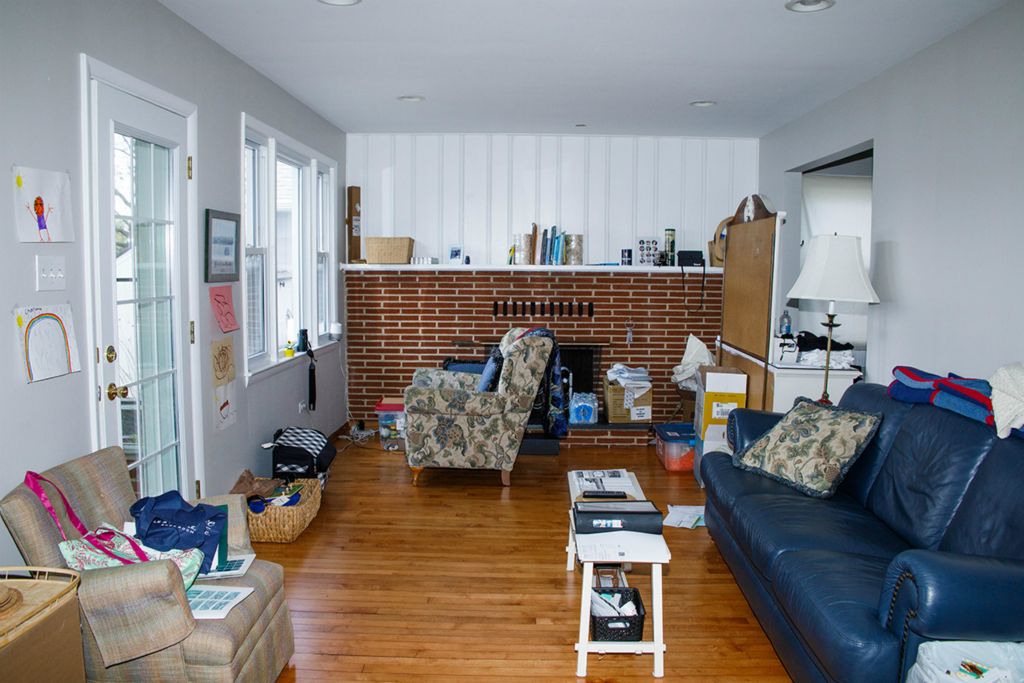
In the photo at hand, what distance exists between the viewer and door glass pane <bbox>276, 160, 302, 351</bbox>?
5.32 metres

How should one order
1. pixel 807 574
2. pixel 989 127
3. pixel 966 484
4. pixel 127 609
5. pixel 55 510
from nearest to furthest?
pixel 127 609 < pixel 55 510 < pixel 807 574 < pixel 966 484 < pixel 989 127

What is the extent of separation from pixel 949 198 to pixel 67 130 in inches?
148

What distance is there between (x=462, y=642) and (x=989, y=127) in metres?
3.10

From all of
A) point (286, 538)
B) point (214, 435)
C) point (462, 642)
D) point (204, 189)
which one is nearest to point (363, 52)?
point (204, 189)

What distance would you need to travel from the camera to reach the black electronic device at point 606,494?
10.2ft

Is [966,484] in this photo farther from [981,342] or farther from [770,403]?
[770,403]

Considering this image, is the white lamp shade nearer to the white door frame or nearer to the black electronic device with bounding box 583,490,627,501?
the black electronic device with bounding box 583,490,627,501

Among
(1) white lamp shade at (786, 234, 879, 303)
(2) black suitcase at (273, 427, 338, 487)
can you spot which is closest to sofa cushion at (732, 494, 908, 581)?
Answer: (1) white lamp shade at (786, 234, 879, 303)

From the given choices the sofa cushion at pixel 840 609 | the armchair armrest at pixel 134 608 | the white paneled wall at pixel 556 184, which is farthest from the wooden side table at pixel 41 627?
the white paneled wall at pixel 556 184

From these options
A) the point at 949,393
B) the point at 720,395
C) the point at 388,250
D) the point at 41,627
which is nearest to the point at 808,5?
the point at 949,393

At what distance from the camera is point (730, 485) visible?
341 centimetres

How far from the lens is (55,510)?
2.26 metres

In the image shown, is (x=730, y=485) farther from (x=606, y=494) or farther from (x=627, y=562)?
(x=627, y=562)

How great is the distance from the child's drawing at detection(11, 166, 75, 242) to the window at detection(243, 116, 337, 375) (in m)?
1.71
